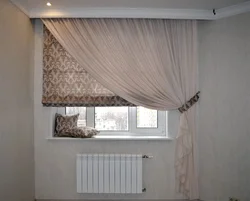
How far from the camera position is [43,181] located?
3.10 m

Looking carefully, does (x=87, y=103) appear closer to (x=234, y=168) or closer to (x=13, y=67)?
(x=13, y=67)

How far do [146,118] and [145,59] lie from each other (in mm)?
845

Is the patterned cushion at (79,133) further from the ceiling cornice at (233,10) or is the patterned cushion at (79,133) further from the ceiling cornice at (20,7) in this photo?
the ceiling cornice at (233,10)

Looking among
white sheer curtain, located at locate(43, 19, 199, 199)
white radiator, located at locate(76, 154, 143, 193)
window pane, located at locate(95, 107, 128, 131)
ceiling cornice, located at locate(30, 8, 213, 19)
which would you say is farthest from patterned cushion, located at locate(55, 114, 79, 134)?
ceiling cornice, located at locate(30, 8, 213, 19)

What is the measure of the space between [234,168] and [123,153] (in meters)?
1.40

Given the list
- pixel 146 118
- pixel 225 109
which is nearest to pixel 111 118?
pixel 146 118

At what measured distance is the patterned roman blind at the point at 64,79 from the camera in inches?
121

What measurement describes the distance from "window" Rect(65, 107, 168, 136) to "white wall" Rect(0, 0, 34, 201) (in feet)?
2.40

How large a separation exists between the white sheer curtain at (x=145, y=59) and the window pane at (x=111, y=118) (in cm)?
36

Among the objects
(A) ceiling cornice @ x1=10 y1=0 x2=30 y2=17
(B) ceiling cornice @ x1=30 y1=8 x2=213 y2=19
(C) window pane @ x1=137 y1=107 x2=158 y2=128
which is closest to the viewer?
(A) ceiling cornice @ x1=10 y1=0 x2=30 y2=17

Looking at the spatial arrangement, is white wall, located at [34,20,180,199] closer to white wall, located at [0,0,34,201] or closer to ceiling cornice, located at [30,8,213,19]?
white wall, located at [0,0,34,201]

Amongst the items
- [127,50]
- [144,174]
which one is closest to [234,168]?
[144,174]

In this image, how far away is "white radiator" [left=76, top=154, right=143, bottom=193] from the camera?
9.75ft

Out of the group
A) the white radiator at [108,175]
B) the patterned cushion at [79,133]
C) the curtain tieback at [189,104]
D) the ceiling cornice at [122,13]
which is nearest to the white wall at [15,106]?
the ceiling cornice at [122,13]
